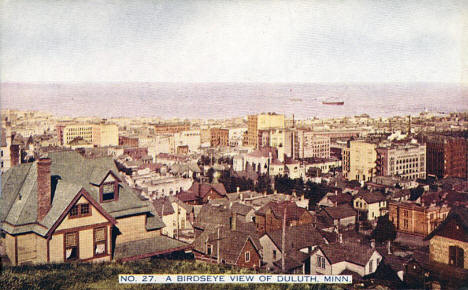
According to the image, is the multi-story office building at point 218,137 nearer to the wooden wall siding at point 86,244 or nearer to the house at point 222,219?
the house at point 222,219

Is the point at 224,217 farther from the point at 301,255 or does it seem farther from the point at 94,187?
the point at 94,187

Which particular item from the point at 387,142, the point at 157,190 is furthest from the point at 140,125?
the point at 387,142

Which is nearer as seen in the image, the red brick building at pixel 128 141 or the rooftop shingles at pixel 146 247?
the rooftop shingles at pixel 146 247

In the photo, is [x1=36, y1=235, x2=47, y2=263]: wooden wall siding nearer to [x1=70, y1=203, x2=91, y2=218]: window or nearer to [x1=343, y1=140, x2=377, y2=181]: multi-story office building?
[x1=70, y1=203, x2=91, y2=218]: window

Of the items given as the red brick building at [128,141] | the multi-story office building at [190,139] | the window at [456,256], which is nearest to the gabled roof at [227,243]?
the multi-story office building at [190,139]

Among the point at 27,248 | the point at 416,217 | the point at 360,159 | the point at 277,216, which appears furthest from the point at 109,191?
the point at 416,217

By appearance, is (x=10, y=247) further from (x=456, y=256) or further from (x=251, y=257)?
(x=456, y=256)

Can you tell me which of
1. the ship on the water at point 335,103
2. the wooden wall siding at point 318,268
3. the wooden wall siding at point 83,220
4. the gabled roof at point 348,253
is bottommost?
the wooden wall siding at point 318,268
